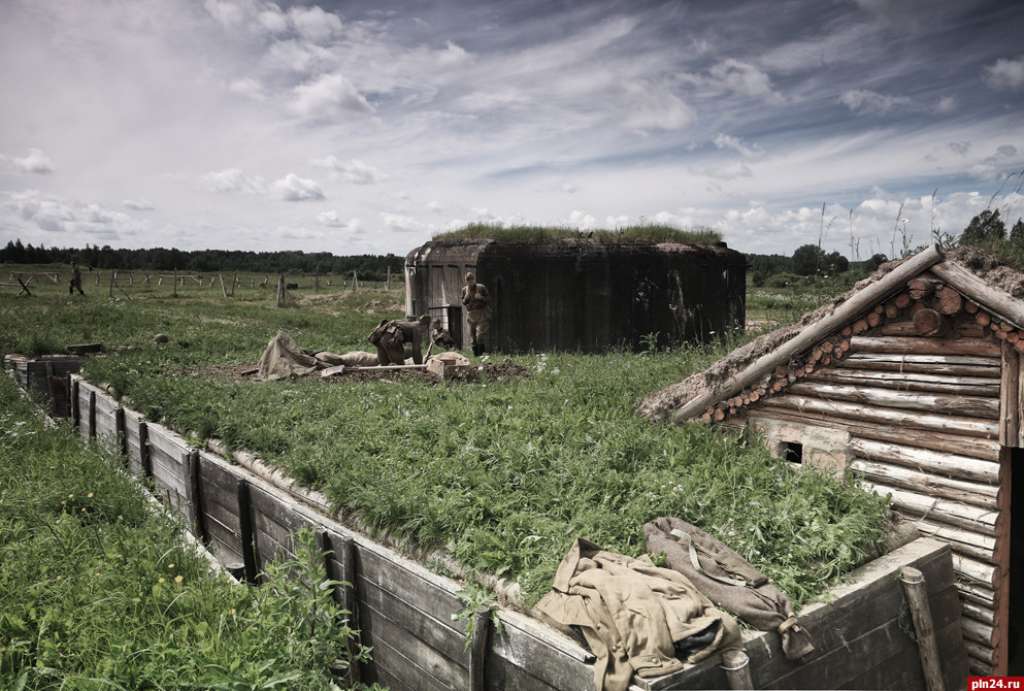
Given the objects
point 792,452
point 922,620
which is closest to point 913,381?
point 792,452

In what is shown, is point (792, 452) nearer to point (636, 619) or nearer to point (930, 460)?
point (930, 460)

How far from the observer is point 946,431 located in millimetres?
5750

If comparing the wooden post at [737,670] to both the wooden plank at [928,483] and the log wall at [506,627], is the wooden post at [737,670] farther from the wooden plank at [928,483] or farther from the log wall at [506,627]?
the wooden plank at [928,483]

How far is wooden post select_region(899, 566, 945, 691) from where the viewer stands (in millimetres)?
4758

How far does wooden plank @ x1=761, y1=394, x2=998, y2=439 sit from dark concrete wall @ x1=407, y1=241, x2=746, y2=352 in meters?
8.39

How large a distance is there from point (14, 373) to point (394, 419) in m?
10.3

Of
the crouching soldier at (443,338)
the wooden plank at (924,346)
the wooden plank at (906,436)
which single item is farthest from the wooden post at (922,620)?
the crouching soldier at (443,338)

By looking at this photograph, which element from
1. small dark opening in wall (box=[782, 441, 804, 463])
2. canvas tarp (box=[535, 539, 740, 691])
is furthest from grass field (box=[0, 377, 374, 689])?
small dark opening in wall (box=[782, 441, 804, 463])

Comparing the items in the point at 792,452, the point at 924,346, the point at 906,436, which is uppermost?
the point at 924,346

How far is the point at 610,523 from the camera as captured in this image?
4859 millimetres

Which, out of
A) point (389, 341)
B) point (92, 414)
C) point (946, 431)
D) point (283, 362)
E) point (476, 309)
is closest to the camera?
point (946, 431)

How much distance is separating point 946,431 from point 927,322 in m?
0.93

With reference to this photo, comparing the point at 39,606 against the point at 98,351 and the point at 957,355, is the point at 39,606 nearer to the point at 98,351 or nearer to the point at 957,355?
the point at 957,355

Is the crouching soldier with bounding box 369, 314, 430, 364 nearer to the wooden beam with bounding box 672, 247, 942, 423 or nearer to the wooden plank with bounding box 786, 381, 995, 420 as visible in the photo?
the wooden beam with bounding box 672, 247, 942, 423
